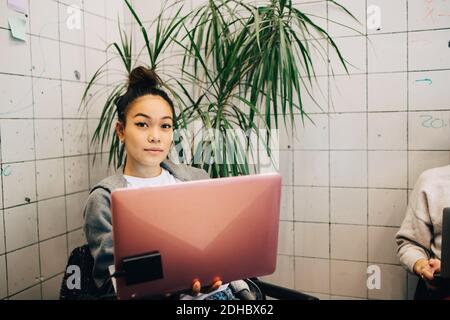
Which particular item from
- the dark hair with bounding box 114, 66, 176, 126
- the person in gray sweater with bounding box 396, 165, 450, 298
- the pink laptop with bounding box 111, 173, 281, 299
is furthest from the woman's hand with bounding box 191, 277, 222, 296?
the person in gray sweater with bounding box 396, 165, 450, 298

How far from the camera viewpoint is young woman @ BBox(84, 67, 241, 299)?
1334mm

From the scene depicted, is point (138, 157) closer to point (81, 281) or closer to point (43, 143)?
point (81, 281)

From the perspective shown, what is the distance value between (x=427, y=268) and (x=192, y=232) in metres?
0.96

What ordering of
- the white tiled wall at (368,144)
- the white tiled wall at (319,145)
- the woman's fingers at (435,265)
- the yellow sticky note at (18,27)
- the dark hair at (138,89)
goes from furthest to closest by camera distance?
1. the white tiled wall at (368,144)
2. the white tiled wall at (319,145)
3. the yellow sticky note at (18,27)
4. the dark hair at (138,89)
5. the woman's fingers at (435,265)

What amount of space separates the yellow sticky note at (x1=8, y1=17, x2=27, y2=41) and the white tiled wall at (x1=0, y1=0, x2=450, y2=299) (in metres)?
0.02

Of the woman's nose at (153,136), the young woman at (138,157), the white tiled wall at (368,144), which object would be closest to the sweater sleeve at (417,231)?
the white tiled wall at (368,144)

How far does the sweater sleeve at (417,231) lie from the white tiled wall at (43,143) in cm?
154

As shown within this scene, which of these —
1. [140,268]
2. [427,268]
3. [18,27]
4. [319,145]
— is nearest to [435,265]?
[427,268]

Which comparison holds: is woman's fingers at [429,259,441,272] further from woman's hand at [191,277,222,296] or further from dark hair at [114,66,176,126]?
dark hair at [114,66,176,126]

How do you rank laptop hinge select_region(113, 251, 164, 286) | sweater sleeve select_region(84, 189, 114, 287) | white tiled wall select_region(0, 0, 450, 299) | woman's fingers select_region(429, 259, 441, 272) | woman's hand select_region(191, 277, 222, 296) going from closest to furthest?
laptop hinge select_region(113, 251, 164, 286) → woman's hand select_region(191, 277, 222, 296) → sweater sleeve select_region(84, 189, 114, 287) → woman's fingers select_region(429, 259, 441, 272) → white tiled wall select_region(0, 0, 450, 299)

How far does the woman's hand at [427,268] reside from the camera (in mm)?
1421

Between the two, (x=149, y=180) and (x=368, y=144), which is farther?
(x=368, y=144)

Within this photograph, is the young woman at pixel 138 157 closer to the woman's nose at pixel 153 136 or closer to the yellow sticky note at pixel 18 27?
the woman's nose at pixel 153 136

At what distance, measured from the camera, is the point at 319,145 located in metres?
2.09
